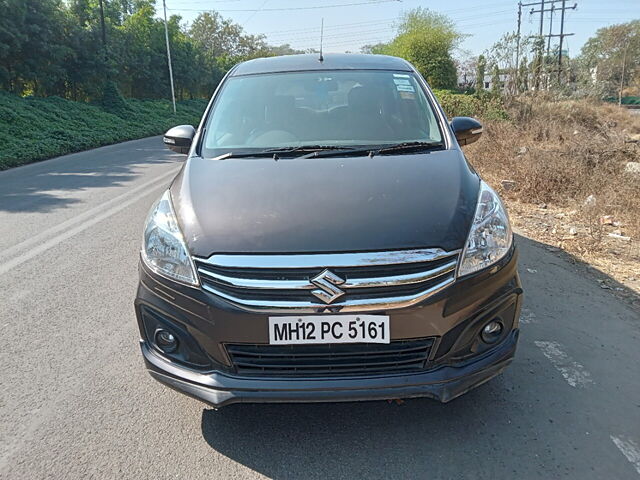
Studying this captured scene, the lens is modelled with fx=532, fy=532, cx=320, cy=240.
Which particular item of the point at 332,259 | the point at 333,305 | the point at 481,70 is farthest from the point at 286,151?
the point at 481,70

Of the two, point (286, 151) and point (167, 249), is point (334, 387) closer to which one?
point (167, 249)

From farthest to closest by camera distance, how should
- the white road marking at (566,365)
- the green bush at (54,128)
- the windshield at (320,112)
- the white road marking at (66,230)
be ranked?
the green bush at (54,128) < the white road marking at (66,230) < the windshield at (320,112) < the white road marking at (566,365)

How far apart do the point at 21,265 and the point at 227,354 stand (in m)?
3.59

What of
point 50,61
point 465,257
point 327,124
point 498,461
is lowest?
point 498,461

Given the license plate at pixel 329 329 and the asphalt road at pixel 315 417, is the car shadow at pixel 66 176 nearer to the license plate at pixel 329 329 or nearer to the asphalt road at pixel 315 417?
the asphalt road at pixel 315 417

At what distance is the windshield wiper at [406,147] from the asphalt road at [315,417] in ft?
4.36

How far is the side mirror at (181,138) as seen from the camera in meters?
3.71

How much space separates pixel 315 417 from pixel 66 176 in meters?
9.58

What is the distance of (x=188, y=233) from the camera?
2346 mm

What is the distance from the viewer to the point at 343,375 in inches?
85.8

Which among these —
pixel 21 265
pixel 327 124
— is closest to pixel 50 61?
pixel 21 265

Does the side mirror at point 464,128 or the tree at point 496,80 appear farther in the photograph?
the tree at point 496,80

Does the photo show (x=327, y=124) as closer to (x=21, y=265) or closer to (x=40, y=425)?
(x=40, y=425)

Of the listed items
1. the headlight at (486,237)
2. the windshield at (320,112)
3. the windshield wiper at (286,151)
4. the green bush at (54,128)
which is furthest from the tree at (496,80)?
the headlight at (486,237)
